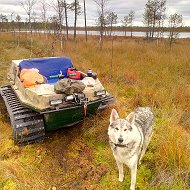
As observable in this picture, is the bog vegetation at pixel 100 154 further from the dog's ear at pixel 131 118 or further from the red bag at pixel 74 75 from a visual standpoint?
the red bag at pixel 74 75

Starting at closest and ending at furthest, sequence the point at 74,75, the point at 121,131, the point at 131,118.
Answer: the point at 121,131 → the point at 131,118 → the point at 74,75

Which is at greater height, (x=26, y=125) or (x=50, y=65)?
(x=50, y=65)

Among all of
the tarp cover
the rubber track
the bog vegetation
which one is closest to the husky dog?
the bog vegetation

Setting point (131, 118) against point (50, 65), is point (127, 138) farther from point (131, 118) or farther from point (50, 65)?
point (50, 65)

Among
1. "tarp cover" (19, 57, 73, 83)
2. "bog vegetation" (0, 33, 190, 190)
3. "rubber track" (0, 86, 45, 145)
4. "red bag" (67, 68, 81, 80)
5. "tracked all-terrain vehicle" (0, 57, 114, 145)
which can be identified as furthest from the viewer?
"tarp cover" (19, 57, 73, 83)

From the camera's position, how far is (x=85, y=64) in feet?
46.9

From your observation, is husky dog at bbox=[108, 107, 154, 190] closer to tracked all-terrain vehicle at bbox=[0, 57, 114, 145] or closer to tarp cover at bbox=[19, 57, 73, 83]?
tracked all-terrain vehicle at bbox=[0, 57, 114, 145]

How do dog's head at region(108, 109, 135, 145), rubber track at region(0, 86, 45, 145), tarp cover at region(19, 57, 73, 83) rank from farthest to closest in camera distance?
tarp cover at region(19, 57, 73, 83) < rubber track at region(0, 86, 45, 145) < dog's head at region(108, 109, 135, 145)

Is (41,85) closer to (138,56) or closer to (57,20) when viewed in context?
(138,56)

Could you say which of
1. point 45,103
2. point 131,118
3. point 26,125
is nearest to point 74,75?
point 45,103

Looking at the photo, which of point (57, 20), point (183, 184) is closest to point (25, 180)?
point (183, 184)

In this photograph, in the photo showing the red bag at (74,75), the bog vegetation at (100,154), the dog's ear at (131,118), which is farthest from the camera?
the red bag at (74,75)

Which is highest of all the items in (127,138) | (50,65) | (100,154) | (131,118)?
(50,65)

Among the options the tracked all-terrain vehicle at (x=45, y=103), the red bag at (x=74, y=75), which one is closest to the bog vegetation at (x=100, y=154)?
the tracked all-terrain vehicle at (x=45, y=103)
